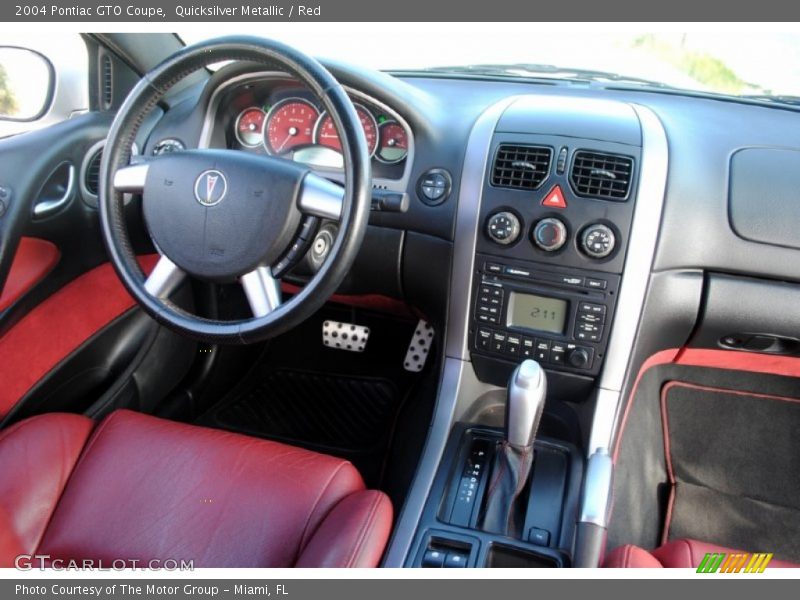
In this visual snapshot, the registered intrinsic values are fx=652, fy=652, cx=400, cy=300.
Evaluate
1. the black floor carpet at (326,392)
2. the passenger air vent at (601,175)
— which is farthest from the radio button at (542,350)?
the black floor carpet at (326,392)

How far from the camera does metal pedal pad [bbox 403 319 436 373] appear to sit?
87.9 inches

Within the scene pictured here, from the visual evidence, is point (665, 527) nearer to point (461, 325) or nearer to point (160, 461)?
point (461, 325)

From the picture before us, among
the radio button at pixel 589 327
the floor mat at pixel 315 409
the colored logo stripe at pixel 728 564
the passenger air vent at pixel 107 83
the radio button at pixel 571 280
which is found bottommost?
the floor mat at pixel 315 409

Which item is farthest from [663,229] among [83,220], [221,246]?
[83,220]

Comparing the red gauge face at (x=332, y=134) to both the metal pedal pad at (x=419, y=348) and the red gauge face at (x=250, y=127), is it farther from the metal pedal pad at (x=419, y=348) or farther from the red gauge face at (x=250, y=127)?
the metal pedal pad at (x=419, y=348)

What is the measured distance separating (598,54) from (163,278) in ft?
4.47

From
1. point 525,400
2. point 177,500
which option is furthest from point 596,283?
point 177,500

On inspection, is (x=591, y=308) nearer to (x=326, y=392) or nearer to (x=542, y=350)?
(x=542, y=350)

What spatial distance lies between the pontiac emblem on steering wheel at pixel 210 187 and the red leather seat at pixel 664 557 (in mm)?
1002

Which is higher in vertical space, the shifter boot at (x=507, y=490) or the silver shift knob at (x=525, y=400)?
the silver shift knob at (x=525, y=400)

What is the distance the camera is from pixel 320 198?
1.23 m

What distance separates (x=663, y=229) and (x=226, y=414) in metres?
1.58

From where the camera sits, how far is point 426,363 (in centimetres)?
225

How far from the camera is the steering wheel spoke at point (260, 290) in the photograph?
1.26 metres
